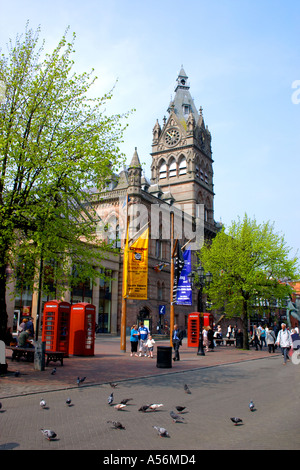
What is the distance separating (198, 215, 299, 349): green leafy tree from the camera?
30141mm

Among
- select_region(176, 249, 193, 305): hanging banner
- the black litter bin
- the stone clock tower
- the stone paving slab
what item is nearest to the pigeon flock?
the stone paving slab

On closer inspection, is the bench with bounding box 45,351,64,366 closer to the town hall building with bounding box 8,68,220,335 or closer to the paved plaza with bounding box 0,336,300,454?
the paved plaza with bounding box 0,336,300,454

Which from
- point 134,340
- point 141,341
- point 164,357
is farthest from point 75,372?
point 141,341

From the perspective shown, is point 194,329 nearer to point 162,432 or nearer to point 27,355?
point 27,355

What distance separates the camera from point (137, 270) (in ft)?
75.3

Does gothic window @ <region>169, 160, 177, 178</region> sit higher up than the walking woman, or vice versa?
gothic window @ <region>169, 160, 177, 178</region>

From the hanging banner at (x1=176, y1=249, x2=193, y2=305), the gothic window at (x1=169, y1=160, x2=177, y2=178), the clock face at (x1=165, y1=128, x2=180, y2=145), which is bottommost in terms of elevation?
the hanging banner at (x1=176, y1=249, x2=193, y2=305)

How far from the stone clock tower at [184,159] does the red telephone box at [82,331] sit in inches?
1627

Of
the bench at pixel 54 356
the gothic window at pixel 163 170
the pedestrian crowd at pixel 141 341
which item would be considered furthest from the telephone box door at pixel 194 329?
the gothic window at pixel 163 170

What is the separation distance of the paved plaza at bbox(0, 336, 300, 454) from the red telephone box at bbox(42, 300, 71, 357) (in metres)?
3.09

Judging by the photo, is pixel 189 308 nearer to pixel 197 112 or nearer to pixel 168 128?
pixel 168 128

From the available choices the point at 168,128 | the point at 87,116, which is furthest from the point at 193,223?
the point at 87,116

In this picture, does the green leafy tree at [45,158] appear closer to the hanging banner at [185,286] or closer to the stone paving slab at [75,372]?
the stone paving slab at [75,372]

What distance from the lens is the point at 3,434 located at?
21.7 ft
